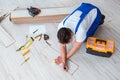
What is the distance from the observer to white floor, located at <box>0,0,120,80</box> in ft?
5.70

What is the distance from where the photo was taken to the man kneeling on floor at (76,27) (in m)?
1.53

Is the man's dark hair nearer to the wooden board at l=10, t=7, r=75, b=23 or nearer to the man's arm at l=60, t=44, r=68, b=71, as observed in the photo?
the man's arm at l=60, t=44, r=68, b=71

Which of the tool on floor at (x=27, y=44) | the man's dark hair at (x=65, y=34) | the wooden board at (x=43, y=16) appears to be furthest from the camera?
the wooden board at (x=43, y=16)

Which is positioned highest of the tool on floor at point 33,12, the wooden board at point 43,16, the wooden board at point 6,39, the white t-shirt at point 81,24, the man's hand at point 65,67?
the white t-shirt at point 81,24

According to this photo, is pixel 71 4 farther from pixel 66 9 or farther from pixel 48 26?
pixel 48 26

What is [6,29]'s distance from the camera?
2.20m

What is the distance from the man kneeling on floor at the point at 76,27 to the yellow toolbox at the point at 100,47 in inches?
4.3

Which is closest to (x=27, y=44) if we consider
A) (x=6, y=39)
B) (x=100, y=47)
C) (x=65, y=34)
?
(x=6, y=39)

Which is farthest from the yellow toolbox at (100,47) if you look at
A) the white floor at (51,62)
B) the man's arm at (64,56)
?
the man's arm at (64,56)

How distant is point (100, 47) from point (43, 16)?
0.85m

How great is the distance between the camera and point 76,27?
1603 millimetres

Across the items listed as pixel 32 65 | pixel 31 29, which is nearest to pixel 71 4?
pixel 31 29

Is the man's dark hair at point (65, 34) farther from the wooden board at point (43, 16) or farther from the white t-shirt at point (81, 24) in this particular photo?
the wooden board at point (43, 16)

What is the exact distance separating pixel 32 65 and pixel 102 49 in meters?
0.77
